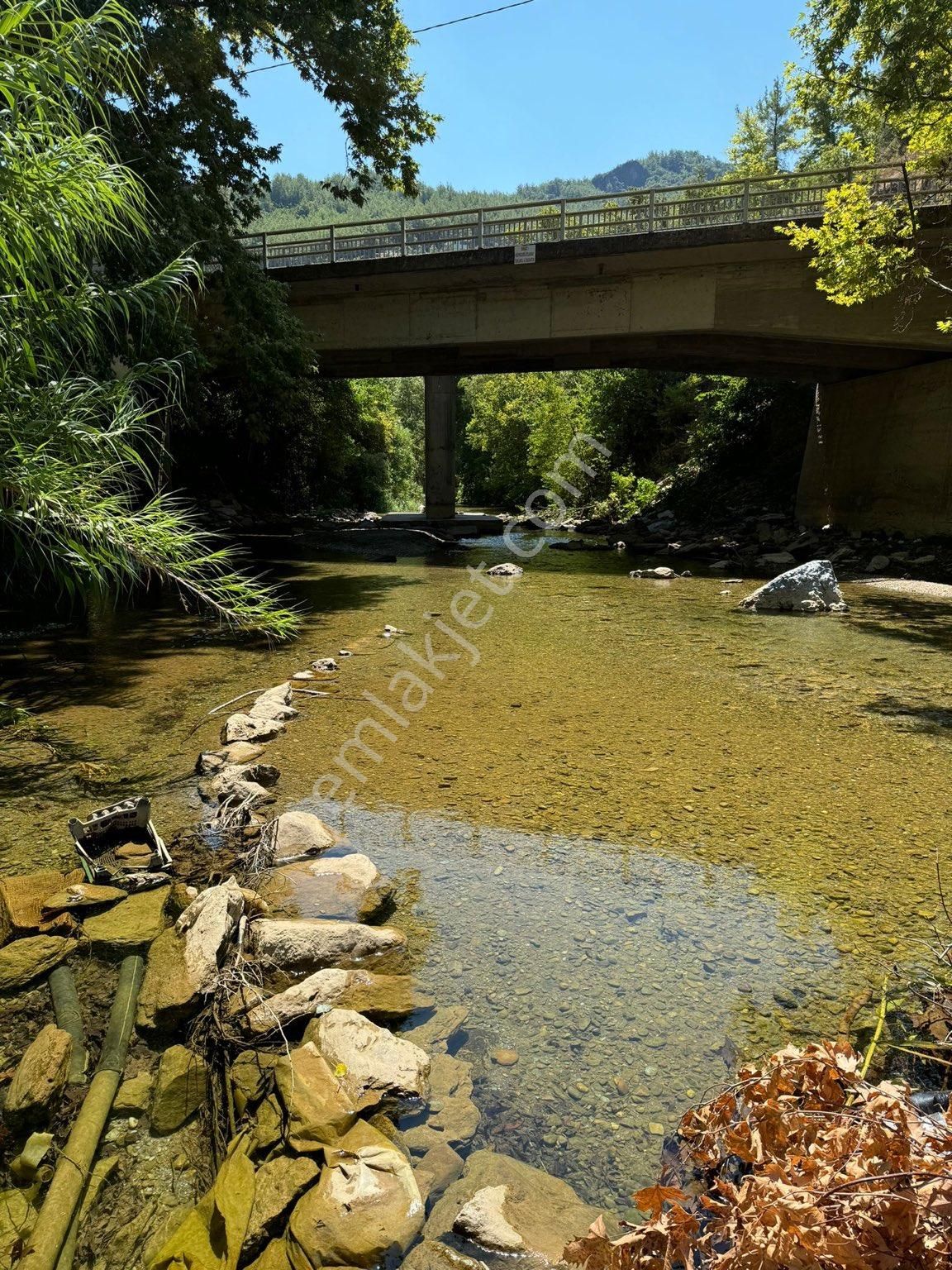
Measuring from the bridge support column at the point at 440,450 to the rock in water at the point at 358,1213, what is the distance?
89.2 feet

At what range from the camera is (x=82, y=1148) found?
81.0 inches

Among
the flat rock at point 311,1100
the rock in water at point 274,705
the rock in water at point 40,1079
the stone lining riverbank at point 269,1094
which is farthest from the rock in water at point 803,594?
the rock in water at point 40,1079

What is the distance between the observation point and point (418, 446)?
56.7m

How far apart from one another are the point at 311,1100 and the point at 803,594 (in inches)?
400

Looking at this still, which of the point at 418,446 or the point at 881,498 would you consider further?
the point at 418,446

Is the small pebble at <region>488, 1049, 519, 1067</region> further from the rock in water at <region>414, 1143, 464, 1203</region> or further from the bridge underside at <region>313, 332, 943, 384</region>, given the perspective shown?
the bridge underside at <region>313, 332, 943, 384</region>

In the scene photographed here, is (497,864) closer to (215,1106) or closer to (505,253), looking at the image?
(215,1106)

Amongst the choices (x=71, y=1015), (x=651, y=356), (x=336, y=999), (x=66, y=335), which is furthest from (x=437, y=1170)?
(x=651, y=356)

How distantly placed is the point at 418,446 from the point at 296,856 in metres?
55.2

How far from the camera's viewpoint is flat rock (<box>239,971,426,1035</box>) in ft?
8.52

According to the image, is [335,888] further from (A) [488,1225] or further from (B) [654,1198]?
(B) [654,1198]

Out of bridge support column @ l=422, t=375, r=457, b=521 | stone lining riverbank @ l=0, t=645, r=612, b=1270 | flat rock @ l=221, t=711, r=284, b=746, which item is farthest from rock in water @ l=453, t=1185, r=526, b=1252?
bridge support column @ l=422, t=375, r=457, b=521

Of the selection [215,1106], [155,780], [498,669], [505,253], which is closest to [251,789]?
[155,780]

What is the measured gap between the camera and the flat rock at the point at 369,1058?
2293 millimetres
